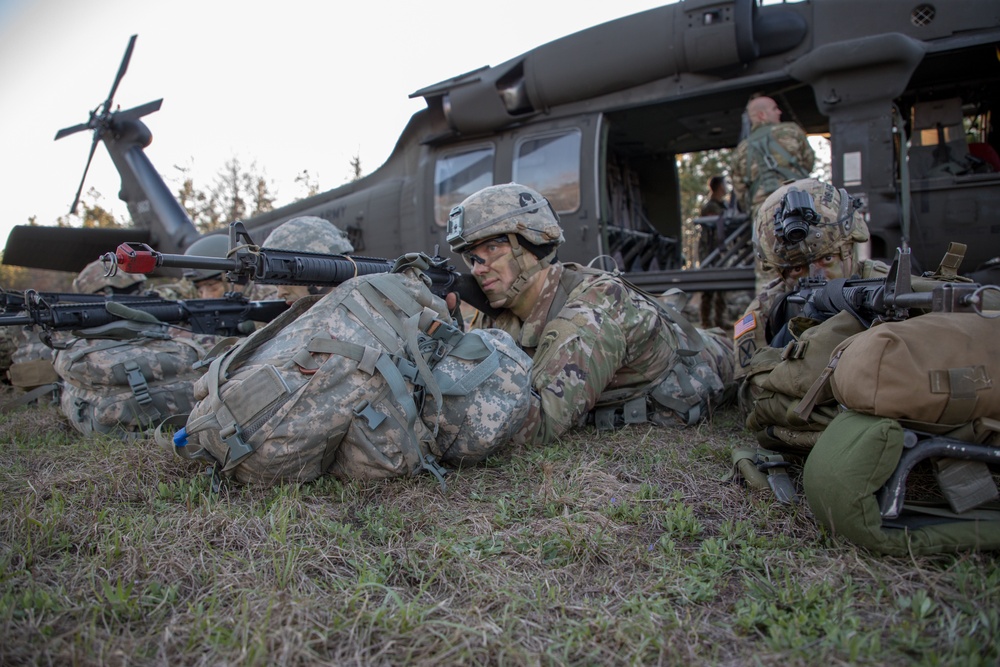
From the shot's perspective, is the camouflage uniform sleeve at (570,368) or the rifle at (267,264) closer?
the rifle at (267,264)

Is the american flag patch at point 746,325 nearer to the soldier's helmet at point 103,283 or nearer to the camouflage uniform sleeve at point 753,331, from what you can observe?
the camouflage uniform sleeve at point 753,331

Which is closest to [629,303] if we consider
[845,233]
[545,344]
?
[545,344]

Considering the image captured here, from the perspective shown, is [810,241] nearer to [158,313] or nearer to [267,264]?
[267,264]

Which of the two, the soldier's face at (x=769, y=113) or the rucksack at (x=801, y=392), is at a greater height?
the soldier's face at (x=769, y=113)

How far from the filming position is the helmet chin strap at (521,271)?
3.49 m

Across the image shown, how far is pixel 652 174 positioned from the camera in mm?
8680

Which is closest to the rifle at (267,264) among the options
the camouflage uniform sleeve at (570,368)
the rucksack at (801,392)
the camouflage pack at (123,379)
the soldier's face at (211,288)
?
the camouflage uniform sleeve at (570,368)

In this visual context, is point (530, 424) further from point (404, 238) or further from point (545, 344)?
point (404, 238)

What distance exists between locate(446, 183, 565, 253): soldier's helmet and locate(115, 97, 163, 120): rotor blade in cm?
996

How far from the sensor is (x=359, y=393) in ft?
7.57

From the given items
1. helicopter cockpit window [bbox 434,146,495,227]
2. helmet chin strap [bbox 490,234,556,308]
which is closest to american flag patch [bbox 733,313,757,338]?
helmet chin strap [bbox 490,234,556,308]

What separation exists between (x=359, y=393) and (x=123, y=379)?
7.72ft

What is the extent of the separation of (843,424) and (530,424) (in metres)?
1.34

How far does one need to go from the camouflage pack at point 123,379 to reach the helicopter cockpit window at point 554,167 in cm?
396
